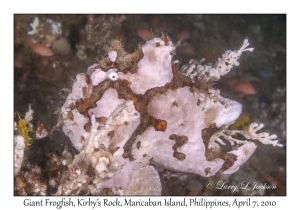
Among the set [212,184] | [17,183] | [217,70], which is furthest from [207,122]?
[212,184]

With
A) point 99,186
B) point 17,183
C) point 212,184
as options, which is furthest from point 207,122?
point 212,184

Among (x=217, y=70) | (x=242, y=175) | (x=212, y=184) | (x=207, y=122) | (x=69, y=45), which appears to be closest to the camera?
(x=207, y=122)

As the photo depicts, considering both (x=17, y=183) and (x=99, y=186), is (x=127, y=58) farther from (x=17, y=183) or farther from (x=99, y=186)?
(x=17, y=183)

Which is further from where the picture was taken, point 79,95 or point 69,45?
point 69,45

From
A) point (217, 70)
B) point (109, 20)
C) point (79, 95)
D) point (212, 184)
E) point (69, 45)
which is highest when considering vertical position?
point (109, 20)

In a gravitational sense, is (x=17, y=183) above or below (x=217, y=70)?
below

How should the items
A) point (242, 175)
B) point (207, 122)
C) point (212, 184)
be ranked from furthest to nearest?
1. point (242, 175)
2. point (212, 184)
3. point (207, 122)

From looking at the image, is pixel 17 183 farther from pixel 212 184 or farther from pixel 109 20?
pixel 109 20

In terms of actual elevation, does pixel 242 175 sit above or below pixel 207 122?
below

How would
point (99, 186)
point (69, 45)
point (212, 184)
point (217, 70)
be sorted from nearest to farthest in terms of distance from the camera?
point (99, 186), point (217, 70), point (212, 184), point (69, 45)
